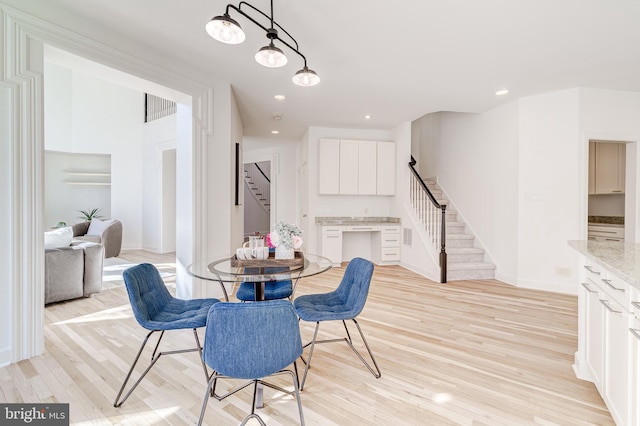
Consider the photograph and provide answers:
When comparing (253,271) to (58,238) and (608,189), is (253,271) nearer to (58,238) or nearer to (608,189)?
(58,238)

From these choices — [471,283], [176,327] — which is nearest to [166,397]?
[176,327]

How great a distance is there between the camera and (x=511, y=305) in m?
3.52

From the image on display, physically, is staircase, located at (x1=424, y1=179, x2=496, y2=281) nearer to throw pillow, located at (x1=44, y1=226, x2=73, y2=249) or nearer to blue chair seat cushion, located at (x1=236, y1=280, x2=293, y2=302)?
blue chair seat cushion, located at (x1=236, y1=280, x2=293, y2=302)

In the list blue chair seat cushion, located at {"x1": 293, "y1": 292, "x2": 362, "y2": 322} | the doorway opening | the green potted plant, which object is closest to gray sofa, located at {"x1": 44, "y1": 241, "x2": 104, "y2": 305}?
blue chair seat cushion, located at {"x1": 293, "y1": 292, "x2": 362, "y2": 322}

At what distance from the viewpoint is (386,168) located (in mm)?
5875

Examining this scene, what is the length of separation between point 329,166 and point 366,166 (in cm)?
75

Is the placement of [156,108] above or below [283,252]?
above

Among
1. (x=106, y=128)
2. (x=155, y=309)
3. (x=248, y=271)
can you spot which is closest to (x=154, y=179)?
(x=106, y=128)

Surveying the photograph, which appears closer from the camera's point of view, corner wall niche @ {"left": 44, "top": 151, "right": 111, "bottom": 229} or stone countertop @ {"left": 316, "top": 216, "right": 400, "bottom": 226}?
stone countertop @ {"left": 316, "top": 216, "right": 400, "bottom": 226}

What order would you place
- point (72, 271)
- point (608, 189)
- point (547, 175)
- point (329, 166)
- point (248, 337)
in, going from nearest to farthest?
point (248, 337) < point (72, 271) < point (547, 175) < point (608, 189) < point (329, 166)

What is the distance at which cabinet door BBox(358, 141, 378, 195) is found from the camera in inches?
228

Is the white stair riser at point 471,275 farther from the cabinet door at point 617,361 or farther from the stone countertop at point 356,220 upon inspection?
the cabinet door at point 617,361

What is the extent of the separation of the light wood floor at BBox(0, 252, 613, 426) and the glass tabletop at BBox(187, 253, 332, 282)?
2.46ft

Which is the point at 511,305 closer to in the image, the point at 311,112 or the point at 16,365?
the point at 311,112
